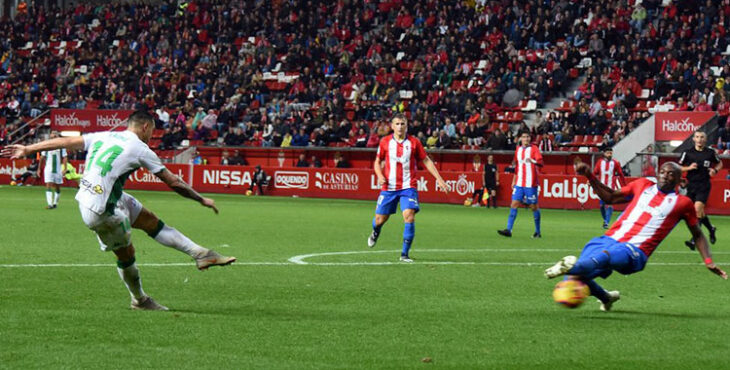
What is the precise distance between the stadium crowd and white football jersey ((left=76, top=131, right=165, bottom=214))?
27.3m

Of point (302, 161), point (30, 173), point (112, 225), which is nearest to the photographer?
point (112, 225)

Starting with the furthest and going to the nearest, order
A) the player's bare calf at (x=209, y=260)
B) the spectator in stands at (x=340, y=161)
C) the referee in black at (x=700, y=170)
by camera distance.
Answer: the spectator in stands at (x=340, y=161) → the referee in black at (x=700, y=170) → the player's bare calf at (x=209, y=260)

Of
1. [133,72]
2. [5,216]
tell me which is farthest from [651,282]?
[133,72]

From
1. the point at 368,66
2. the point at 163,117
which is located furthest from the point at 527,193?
the point at 163,117

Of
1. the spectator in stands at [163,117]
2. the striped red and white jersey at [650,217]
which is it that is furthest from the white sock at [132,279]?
the spectator in stands at [163,117]

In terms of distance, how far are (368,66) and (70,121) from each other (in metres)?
13.4

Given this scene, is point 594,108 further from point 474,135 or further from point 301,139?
point 301,139

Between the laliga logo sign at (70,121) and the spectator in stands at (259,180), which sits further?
the laliga logo sign at (70,121)

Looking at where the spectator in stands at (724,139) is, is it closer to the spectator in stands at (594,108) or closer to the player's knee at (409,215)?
the spectator in stands at (594,108)

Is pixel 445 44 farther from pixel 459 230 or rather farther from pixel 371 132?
pixel 459 230

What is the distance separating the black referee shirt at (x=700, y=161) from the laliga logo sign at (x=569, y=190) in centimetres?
1367

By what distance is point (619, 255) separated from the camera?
916cm

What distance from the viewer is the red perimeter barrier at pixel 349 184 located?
108 ft

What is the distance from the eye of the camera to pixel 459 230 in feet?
72.5
